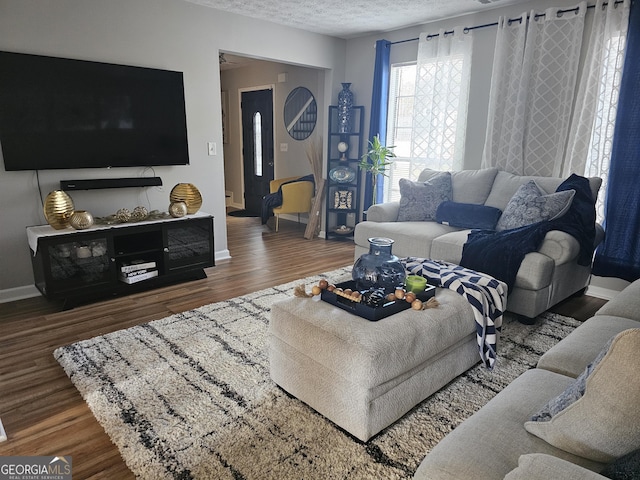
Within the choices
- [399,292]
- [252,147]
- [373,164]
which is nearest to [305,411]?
[399,292]

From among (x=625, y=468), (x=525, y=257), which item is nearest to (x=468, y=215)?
(x=525, y=257)

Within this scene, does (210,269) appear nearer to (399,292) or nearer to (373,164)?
(373,164)

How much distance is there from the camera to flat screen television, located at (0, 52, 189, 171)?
10.2ft

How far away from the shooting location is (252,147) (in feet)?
24.5

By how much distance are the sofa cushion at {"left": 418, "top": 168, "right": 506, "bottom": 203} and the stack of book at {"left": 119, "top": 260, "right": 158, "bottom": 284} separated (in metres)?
2.85

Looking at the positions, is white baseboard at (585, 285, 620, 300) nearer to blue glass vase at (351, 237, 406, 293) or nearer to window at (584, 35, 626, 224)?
window at (584, 35, 626, 224)

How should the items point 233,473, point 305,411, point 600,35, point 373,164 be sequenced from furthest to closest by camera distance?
point 373,164
point 600,35
point 305,411
point 233,473

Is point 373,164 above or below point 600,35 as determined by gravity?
below

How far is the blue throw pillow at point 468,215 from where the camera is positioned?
3695mm

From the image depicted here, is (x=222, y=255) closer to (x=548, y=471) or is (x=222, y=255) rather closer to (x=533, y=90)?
(x=533, y=90)

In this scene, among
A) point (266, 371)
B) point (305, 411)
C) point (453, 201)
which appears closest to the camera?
point (305, 411)

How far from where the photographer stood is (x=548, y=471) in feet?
2.82

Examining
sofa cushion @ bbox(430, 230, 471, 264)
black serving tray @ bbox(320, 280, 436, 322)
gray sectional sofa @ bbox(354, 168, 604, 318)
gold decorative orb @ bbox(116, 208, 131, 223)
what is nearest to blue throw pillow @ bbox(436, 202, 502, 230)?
gray sectional sofa @ bbox(354, 168, 604, 318)

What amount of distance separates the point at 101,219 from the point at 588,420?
3.50m
